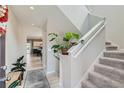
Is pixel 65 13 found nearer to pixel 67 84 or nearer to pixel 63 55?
pixel 63 55

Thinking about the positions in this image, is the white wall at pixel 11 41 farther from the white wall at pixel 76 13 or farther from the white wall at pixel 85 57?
the white wall at pixel 85 57

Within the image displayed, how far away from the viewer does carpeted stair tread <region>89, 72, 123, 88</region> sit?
2513 mm

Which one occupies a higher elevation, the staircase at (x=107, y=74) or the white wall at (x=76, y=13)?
the white wall at (x=76, y=13)

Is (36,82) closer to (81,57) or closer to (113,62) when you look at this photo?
(81,57)

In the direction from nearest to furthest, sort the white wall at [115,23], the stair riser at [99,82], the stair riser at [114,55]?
the stair riser at [99,82] < the stair riser at [114,55] < the white wall at [115,23]

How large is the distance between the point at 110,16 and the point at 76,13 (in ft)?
4.47

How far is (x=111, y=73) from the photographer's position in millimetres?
2830

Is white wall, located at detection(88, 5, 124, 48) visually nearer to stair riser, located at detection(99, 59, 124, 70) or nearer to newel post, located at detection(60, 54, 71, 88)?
stair riser, located at detection(99, 59, 124, 70)

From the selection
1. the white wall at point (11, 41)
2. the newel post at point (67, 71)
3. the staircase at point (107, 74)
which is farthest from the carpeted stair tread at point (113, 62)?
the white wall at point (11, 41)

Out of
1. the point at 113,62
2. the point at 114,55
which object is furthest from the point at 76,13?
the point at 113,62

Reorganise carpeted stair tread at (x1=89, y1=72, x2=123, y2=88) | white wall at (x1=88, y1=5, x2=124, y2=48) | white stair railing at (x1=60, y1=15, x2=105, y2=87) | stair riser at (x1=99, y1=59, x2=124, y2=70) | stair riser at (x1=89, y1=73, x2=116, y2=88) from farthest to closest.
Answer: white wall at (x1=88, y1=5, x2=124, y2=48) < white stair railing at (x1=60, y1=15, x2=105, y2=87) < stair riser at (x1=99, y1=59, x2=124, y2=70) < stair riser at (x1=89, y1=73, x2=116, y2=88) < carpeted stair tread at (x1=89, y1=72, x2=123, y2=88)

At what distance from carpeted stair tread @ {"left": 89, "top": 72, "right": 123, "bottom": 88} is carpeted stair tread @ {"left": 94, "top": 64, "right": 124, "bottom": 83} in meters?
0.11

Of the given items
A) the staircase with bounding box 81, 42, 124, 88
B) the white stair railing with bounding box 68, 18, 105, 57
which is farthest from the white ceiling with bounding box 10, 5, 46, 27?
the staircase with bounding box 81, 42, 124, 88

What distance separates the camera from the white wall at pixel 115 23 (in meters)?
4.67
